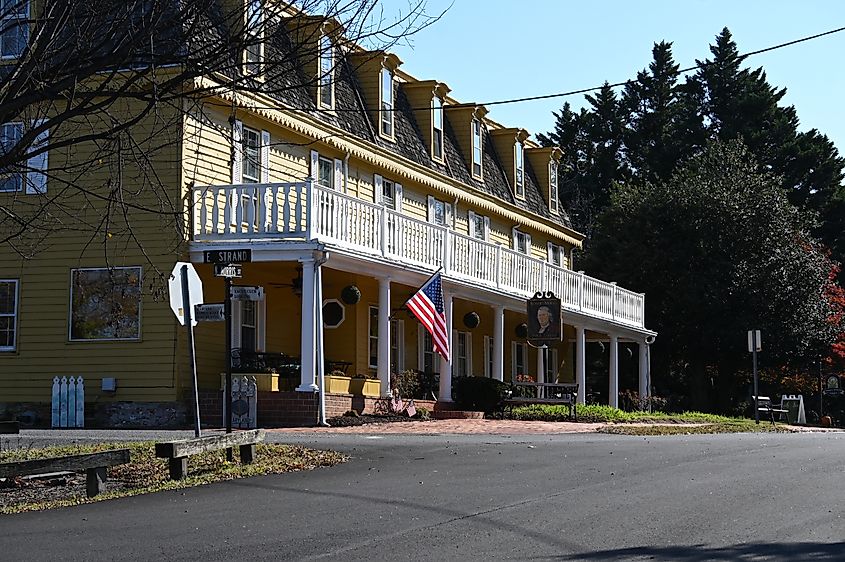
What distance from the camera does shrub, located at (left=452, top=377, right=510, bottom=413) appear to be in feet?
94.6

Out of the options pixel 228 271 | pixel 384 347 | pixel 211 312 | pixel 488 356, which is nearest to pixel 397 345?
pixel 384 347

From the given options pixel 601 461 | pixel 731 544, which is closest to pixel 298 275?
pixel 601 461

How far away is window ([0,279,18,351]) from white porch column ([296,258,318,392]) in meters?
6.01

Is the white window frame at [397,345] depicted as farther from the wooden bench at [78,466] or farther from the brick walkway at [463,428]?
the wooden bench at [78,466]

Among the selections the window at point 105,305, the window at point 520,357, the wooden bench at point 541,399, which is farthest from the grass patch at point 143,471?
the window at point 520,357

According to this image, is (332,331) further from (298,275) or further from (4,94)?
(4,94)

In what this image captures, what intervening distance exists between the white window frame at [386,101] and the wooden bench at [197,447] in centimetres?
1688

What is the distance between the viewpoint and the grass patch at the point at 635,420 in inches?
977

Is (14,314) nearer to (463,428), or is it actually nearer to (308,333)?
(308,333)

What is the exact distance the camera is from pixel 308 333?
77.0 ft

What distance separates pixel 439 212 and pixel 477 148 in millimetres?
3509

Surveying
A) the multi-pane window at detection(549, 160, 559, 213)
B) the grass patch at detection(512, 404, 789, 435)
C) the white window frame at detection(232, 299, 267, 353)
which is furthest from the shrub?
the multi-pane window at detection(549, 160, 559, 213)

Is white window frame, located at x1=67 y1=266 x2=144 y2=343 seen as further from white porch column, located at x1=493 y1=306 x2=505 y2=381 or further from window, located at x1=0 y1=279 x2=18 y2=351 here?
white porch column, located at x1=493 y1=306 x2=505 y2=381

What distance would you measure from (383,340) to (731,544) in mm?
17202
